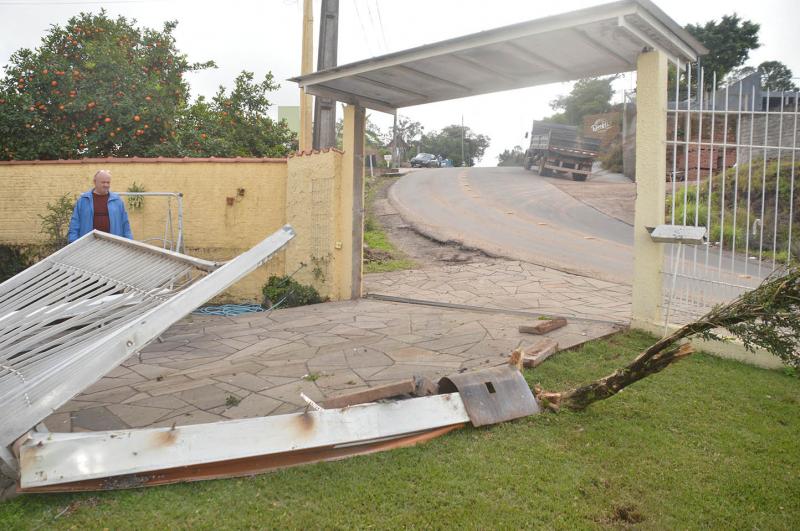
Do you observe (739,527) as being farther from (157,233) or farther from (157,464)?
(157,233)

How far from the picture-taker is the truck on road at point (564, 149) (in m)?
22.9

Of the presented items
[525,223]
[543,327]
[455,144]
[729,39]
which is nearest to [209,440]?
[543,327]

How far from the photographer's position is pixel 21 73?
1020 cm

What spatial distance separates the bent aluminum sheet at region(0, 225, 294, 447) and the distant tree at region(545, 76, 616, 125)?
44136mm

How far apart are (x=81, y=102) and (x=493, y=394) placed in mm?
9980

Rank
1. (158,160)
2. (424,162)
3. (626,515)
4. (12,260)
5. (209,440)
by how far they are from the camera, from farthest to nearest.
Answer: (424,162) < (12,260) < (158,160) < (209,440) < (626,515)

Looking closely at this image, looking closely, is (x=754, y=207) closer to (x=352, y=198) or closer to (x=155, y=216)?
(x=352, y=198)

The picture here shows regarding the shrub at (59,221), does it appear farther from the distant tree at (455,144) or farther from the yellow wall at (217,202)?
the distant tree at (455,144)

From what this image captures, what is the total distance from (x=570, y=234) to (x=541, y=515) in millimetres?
11581

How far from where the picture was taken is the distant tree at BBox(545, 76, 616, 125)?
4362 centimetres

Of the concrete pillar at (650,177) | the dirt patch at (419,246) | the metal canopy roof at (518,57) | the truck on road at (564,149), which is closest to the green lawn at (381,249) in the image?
the dirt patch at (419,246)

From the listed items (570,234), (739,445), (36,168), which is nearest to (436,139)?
(570,234)

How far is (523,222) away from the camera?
1477cm

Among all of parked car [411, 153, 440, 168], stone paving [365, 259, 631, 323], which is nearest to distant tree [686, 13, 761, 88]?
parked car [411, 153, 440, 168]
